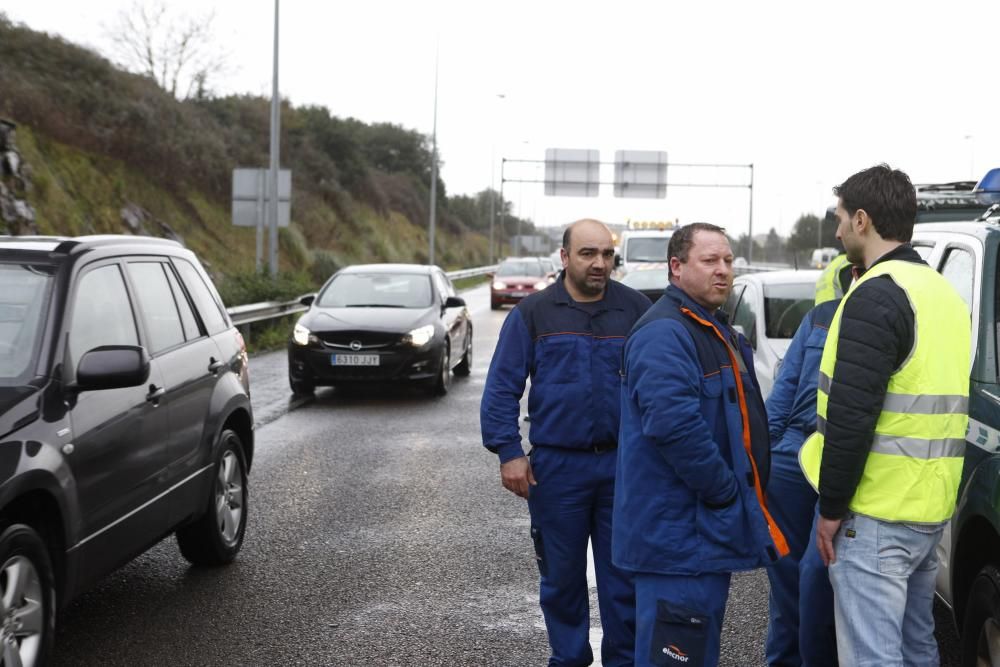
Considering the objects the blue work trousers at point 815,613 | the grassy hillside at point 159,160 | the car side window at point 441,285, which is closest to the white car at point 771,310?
the blue work trousers at point 815,613

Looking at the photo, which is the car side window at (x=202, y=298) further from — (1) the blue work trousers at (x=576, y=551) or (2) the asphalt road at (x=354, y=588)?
(1) the blue work trousers at (x=576, y=551)

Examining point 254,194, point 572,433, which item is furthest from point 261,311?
point 572,433

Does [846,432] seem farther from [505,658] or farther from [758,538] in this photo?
[505,658]

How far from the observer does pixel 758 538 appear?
3498 millimetres

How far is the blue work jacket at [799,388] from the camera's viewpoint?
4.52 m

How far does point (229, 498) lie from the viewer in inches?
254

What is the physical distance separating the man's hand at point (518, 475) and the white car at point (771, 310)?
13.0ft

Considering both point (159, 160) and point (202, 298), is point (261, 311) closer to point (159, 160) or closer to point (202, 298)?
point (202, 298)

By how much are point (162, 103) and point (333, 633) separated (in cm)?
3466

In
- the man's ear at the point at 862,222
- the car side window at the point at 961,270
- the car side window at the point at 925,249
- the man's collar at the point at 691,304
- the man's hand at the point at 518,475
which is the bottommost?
the man's hand at the point at 518,475

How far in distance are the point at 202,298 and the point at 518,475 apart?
2.83m

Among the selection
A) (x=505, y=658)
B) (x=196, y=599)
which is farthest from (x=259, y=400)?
(x=505, y=658)

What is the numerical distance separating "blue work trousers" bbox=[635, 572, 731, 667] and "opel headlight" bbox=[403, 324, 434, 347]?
32.6ft

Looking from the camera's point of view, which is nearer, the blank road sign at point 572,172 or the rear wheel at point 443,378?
the rear wheel at point 443,378
